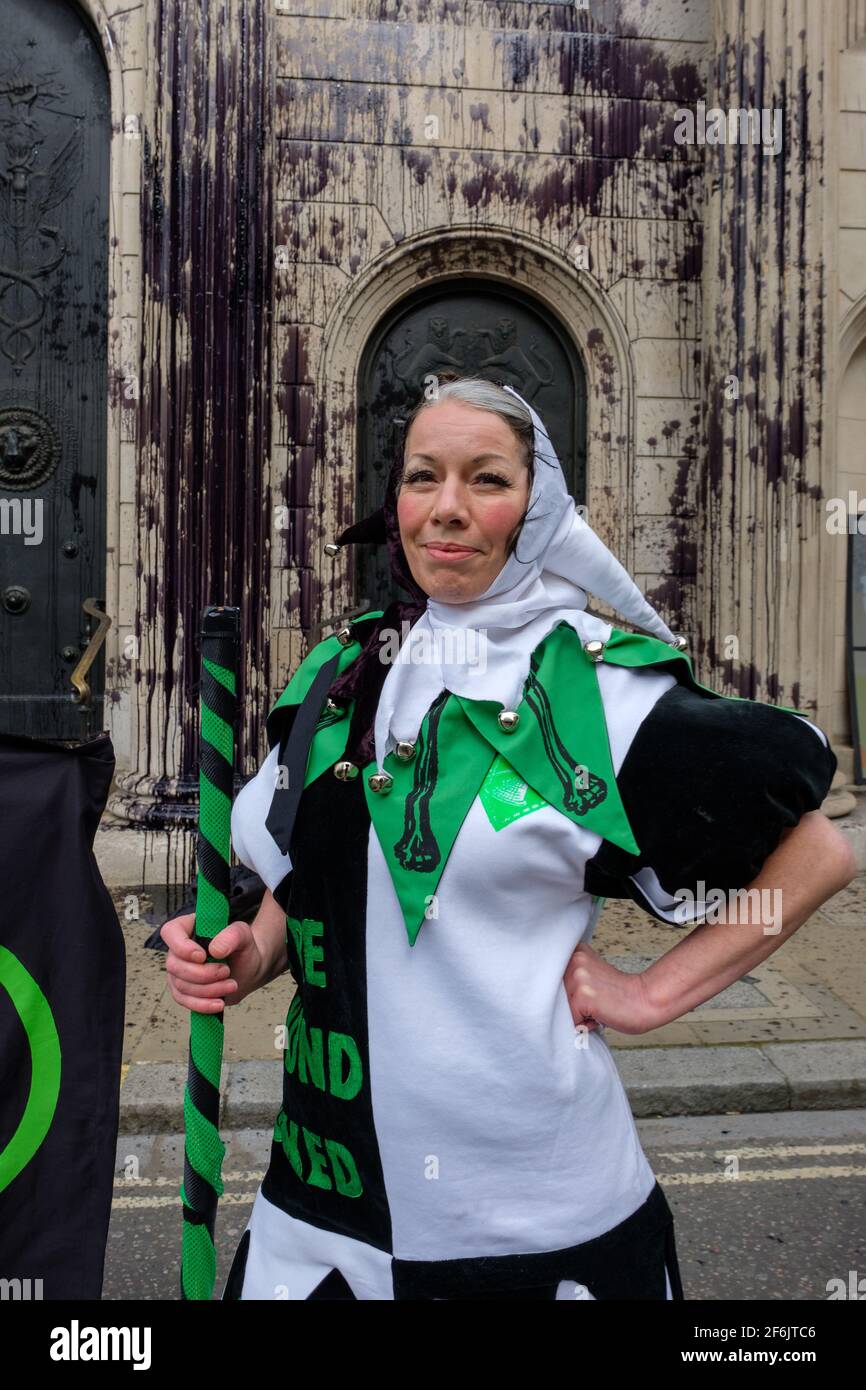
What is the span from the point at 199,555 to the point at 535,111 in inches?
148

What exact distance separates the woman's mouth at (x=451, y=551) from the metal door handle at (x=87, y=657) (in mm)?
5417

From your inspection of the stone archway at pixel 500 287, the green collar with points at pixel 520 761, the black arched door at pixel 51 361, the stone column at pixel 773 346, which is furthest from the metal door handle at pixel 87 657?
the green collar with points at pixel 520 761

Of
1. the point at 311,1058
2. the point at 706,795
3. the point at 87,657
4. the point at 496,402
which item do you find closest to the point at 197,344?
the point at 87,657

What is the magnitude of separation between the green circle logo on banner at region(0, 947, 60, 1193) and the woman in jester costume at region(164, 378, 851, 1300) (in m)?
0.45

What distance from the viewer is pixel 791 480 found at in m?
7.44

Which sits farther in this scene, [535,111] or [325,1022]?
[535,111]

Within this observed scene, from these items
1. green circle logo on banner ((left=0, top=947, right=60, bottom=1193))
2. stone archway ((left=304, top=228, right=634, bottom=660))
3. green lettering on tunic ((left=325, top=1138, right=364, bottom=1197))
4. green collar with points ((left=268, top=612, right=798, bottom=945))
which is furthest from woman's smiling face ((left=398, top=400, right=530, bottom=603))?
stone archway ((left=304, top=228, right=634, bottom=660))

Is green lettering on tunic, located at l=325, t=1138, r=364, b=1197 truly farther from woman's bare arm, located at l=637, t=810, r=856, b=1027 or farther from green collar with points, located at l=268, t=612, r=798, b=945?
Result: woman's bare arm, located at l=637, t=810, r=856, b=1027

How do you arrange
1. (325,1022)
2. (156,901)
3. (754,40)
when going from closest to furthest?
(325,1022) → (156,901) → (754,40)

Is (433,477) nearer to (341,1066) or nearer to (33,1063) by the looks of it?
(341,1066)

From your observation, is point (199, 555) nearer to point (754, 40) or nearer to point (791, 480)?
point (791, 480)

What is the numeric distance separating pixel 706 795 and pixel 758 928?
24 centimetres

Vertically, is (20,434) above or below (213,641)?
above

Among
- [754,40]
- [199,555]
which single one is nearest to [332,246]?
[199,555]
